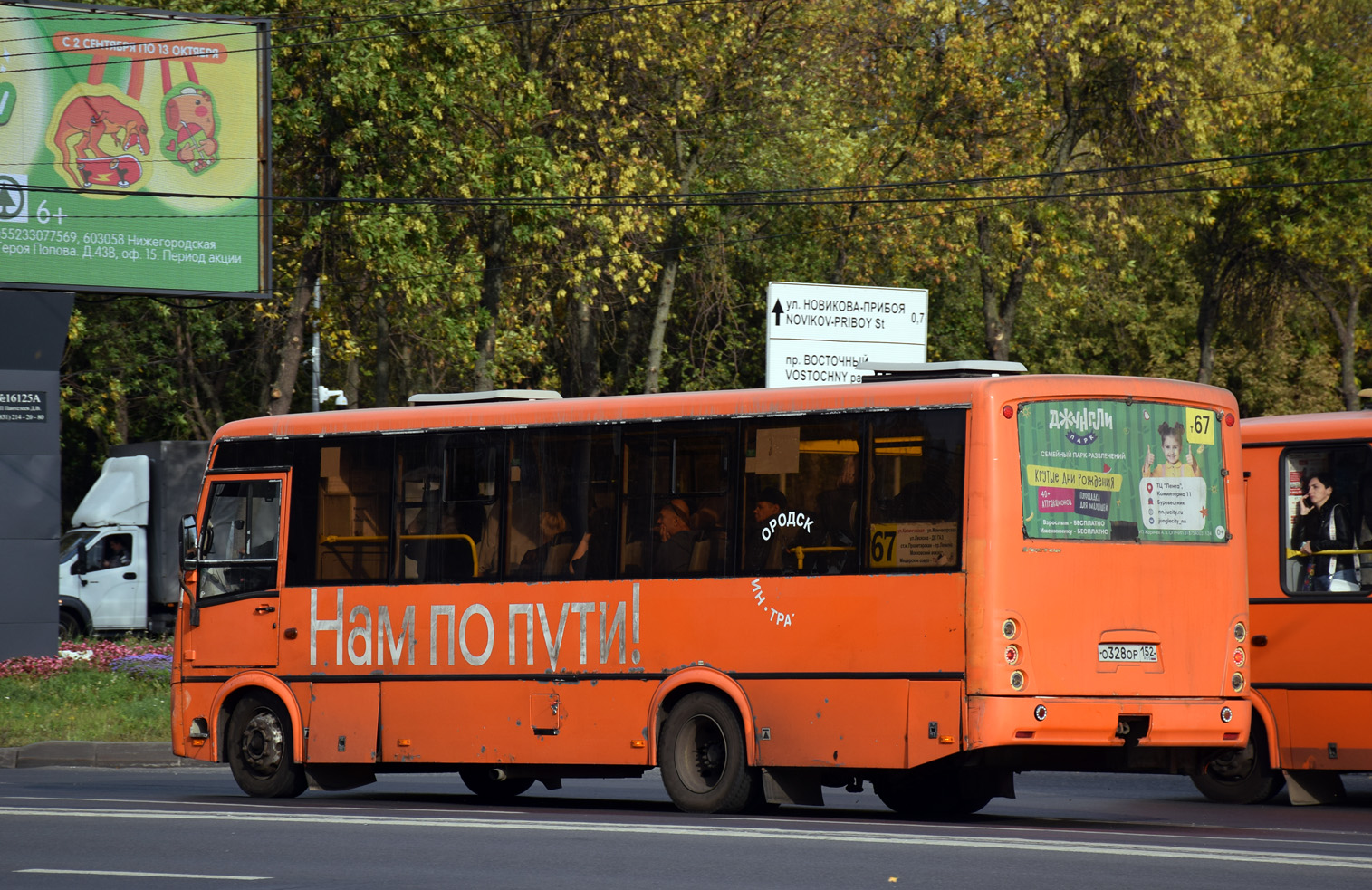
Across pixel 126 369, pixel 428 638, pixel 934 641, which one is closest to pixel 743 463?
pixel 934 641

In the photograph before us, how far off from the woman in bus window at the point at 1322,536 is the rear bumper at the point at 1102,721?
6.40 feet

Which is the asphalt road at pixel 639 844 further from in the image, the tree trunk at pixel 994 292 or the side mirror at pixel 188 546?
the tree trunk at pixel 994 292

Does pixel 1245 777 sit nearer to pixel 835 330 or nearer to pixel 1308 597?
pixel 1308 597

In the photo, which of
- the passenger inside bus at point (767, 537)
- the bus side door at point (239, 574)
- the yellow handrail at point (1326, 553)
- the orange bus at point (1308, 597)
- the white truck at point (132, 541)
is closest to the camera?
the passenger inside bus at point (767, 537)

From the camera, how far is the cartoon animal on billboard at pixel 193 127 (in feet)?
86.9

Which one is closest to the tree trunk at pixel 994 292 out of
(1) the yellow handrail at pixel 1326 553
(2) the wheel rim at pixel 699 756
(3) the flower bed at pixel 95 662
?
(3) the flower bed at pixel 95 662

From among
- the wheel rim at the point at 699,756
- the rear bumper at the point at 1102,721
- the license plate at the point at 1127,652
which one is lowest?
the wheel rim at the point at 699,756

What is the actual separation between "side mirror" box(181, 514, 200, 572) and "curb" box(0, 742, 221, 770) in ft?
13.3

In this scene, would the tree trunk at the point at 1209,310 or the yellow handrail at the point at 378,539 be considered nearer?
the yellow handrail at the point at 378,539

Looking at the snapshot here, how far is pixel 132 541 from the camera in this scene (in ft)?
116

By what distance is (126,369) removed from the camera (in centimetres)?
4012

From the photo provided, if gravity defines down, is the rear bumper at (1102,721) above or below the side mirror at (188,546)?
below

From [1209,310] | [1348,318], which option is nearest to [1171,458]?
[1209,310]

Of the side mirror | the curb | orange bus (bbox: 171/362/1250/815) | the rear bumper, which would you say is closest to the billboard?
the curb
